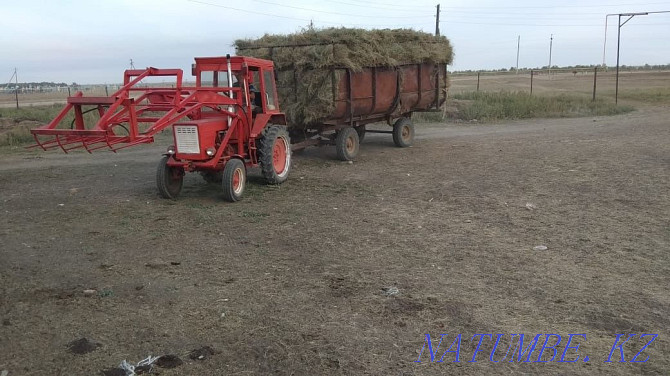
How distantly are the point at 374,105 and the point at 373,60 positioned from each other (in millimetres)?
1062

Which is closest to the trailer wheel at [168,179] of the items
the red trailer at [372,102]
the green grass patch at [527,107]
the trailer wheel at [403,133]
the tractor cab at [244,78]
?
the tractor cab at [244,78]

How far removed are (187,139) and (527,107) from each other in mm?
19881

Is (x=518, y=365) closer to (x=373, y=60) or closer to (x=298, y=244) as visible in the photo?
(x=298, y=244)

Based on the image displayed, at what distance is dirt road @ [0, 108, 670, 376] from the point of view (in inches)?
156

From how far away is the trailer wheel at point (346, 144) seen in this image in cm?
1262

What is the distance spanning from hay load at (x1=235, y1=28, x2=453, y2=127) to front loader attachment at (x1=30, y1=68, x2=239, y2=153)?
2852 millimetres

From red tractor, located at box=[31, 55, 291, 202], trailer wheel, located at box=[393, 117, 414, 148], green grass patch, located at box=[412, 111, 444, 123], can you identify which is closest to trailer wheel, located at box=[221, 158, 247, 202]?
red tractor, located at box=[31, 55, 291, 202]

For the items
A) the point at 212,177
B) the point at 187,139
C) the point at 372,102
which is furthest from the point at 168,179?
the point at 372,102

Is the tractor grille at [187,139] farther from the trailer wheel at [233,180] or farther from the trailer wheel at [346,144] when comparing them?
the trailer wheel at [346,144]

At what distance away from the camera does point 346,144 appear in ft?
41.9

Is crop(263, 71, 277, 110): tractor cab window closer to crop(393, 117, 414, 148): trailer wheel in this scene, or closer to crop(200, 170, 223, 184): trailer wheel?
crop(200, 170, 223, 184): trailer wheel

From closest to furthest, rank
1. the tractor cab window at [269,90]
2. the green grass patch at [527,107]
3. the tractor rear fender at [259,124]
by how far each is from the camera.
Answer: the tractor rear fender at [259,124] → the tractor cab window at [269,90] → the green grass patch at [527,107]

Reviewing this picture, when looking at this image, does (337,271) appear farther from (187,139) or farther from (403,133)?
(403,133)

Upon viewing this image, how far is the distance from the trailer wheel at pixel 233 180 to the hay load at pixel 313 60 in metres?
3.26
